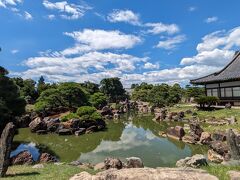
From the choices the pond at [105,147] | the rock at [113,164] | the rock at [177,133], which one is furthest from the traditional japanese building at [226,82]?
the rock at [113,164]

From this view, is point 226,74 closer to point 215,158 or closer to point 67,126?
point 67,126

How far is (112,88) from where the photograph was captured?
276ft

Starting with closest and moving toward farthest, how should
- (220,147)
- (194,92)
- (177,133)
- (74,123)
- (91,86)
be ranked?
(220,147), (177,133), (74,123), (194,92), (91,86)

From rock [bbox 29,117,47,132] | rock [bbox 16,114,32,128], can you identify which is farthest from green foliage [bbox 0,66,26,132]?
rock [bbox 16,114,32,128]

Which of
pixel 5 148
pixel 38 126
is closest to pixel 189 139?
pixel 5 148

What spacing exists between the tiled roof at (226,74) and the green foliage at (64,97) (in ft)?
59.3

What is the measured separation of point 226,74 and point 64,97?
25005mm

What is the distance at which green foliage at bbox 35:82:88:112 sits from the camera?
1775 inches

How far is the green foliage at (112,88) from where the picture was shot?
274 feet

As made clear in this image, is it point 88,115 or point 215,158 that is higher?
point 88,115

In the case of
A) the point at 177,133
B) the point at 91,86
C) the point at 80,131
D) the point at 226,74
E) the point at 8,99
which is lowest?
the point at 80,131

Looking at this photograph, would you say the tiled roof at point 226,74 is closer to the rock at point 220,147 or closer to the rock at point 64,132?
the rock at point 220,147

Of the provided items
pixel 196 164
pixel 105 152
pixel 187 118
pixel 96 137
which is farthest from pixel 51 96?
pixel 196 164

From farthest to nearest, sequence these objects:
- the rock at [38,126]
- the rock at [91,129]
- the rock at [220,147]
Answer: the rock at [38,126], the rock at [91,129], the rock at [220,147]
